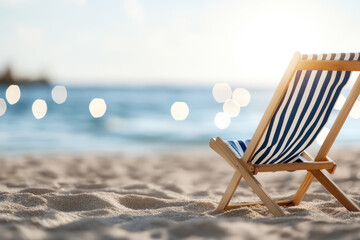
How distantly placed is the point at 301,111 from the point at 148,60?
115ft

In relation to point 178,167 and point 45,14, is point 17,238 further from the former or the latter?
point 45,14

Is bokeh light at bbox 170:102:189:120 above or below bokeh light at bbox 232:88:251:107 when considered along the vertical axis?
below

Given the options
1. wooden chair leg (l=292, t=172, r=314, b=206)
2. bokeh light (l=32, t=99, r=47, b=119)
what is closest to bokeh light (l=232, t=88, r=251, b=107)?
bokeh light (l=32, t=99, r=47, b=119)

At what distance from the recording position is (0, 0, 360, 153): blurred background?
39.0ft

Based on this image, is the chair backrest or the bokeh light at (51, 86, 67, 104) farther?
the bokeh light at (51, 86, 67, 104)

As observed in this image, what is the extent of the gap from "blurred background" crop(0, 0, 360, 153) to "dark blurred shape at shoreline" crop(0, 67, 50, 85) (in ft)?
0.35

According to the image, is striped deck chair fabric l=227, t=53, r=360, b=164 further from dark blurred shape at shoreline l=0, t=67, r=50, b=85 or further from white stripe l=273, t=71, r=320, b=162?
dark blurred shape at shoreline l=0, t=67, r=50, b=85

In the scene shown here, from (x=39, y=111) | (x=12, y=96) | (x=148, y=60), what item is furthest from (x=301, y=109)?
(x=148, y=60)

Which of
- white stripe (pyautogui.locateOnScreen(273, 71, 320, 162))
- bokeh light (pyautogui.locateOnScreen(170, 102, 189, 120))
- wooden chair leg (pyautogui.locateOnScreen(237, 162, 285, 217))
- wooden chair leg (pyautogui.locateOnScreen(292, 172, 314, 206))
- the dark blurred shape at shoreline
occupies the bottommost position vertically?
wooden chair leg (pyautogui.locateOnScreen(237, 162, 285, 217))

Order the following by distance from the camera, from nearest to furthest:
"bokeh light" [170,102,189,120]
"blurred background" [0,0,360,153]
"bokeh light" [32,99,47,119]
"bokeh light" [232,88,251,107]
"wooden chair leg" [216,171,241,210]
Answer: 1. "wooden chair leg" [216,171,241,210]
2. "blurred background" [0,0,360,153]
3. "bokeh light" [170,102,189,120]
4. "bokeh light" [32,99,47,119]
5. "bokeh light" [232,88,251,107]

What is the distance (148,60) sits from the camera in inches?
1464

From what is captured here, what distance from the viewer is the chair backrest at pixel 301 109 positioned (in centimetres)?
246

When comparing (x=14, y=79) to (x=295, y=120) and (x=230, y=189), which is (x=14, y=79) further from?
(x=295, y=120)

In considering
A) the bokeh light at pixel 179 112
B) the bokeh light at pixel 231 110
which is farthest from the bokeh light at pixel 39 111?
the bokeh light at pixel 231 110
